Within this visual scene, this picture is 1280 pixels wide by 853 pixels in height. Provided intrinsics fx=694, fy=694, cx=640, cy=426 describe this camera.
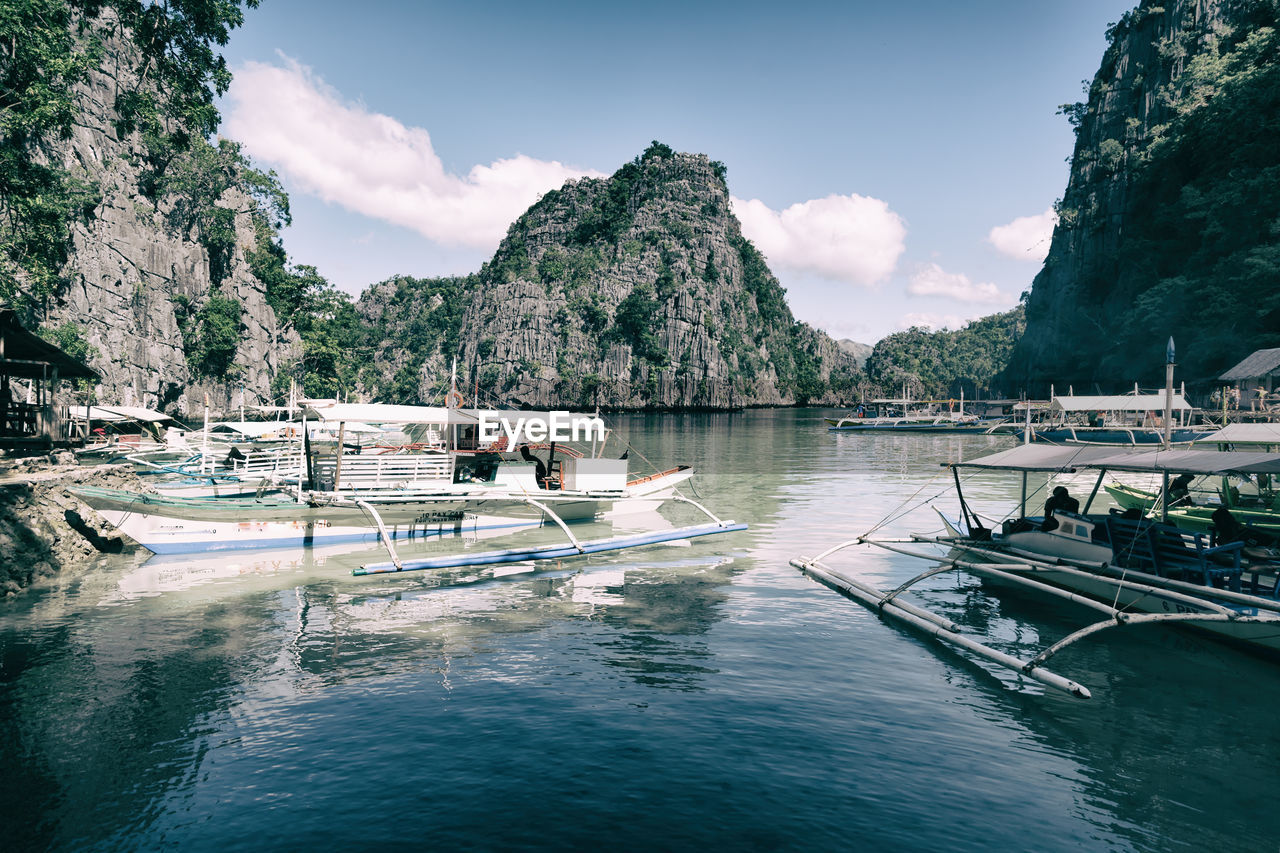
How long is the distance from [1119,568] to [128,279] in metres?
89.4

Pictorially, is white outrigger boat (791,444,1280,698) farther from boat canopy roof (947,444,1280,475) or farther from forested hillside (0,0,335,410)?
forested hillside (0,0,335,410)

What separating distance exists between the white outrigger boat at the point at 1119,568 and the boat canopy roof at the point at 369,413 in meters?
15.6

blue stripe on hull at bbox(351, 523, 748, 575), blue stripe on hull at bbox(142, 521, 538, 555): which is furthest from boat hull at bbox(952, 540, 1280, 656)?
blue stripe on hull at bbox(142, 521, 538, 555)

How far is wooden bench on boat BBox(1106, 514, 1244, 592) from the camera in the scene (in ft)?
42.5

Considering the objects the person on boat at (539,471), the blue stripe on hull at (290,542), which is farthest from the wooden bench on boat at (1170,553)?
the blue stripe on hull at (290,542)

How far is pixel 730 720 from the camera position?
10.6 meters

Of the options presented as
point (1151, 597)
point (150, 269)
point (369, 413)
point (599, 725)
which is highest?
point (150, 269)

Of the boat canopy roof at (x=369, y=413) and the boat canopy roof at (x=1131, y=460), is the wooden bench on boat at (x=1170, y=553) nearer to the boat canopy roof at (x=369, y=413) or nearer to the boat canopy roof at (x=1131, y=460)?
the boat canopy roof at (x=1131, y=460)

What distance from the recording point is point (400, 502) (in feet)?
74.9

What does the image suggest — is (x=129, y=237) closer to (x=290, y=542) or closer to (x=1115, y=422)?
(x=290, y=542)

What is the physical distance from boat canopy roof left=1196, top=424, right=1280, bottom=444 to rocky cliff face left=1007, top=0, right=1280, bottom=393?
66.2 metres

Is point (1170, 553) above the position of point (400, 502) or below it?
above

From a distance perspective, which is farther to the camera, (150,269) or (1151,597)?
(150,269)

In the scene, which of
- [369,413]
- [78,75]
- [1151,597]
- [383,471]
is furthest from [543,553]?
[78,75]
